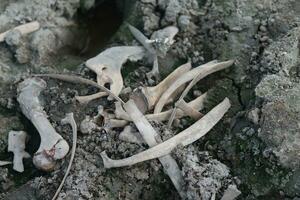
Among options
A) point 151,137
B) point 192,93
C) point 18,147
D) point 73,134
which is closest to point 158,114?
point 151,137

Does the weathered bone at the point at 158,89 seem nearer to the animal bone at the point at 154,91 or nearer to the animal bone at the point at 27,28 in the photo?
the animal bone at the point at 154,91

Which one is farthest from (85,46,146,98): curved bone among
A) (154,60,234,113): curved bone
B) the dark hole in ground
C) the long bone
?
the dark hole in ground

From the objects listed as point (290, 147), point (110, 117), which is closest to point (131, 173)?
point (110, 117)

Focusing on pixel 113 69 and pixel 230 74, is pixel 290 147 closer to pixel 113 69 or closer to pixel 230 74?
pixel 230 74

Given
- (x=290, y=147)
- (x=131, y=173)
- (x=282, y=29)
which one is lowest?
(x=131, y=173)

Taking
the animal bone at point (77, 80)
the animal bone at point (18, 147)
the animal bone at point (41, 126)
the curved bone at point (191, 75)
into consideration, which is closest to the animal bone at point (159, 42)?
the curved bone at point (191, 75)
